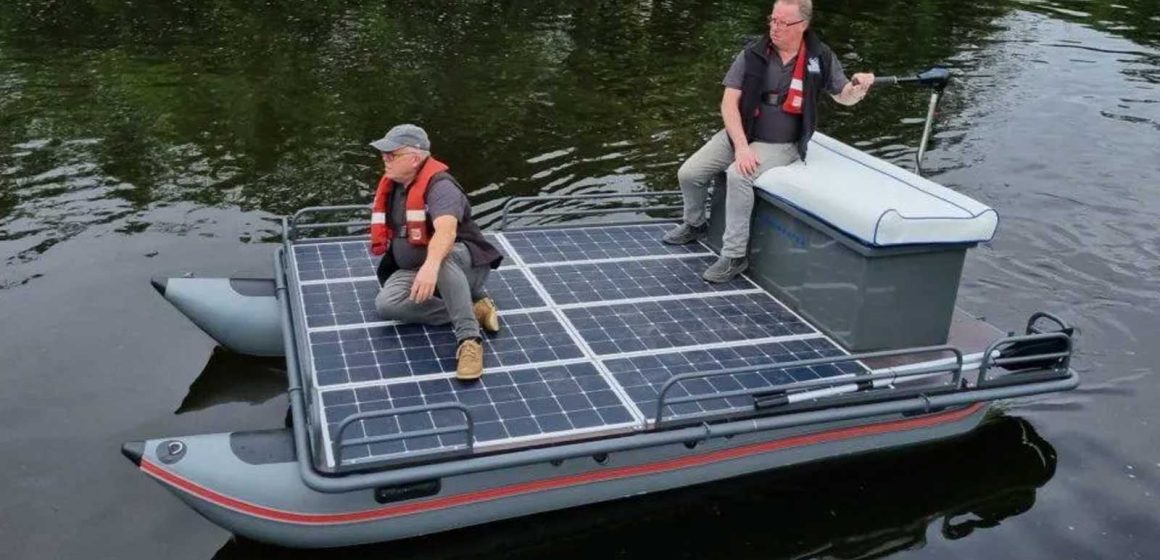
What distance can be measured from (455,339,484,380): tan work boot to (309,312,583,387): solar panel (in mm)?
174

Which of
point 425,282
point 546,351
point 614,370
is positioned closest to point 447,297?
point 425,282

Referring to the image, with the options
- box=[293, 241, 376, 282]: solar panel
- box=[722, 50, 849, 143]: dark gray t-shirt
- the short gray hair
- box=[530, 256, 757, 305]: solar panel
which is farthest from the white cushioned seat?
box=[293, 241, 376, 282]: solar panel

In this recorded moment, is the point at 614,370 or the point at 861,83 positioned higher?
the point at 861,83

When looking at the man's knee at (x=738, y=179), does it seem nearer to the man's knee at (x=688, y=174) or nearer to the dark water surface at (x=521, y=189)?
the man's knee at (x=688, y=174)

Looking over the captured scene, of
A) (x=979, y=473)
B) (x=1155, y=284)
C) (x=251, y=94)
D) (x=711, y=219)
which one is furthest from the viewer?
(x=251, y=94)

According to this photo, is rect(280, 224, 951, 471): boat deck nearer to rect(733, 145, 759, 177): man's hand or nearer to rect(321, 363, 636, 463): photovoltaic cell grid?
rect(321, 363, 636, 463): photovoltaic cell grid

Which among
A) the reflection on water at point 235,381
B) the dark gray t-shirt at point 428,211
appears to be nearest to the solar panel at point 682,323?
the dark gray t-shirt at point 428,211

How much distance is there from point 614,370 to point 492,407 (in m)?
1.16

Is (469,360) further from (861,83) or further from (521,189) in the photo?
(521,189)

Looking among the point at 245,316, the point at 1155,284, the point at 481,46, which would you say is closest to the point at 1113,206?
the point at 1155,284

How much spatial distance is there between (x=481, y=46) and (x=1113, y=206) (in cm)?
1474

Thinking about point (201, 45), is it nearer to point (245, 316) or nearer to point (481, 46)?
point (481, 46)

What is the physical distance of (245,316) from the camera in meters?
9.64

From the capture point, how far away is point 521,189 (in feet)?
50.0
